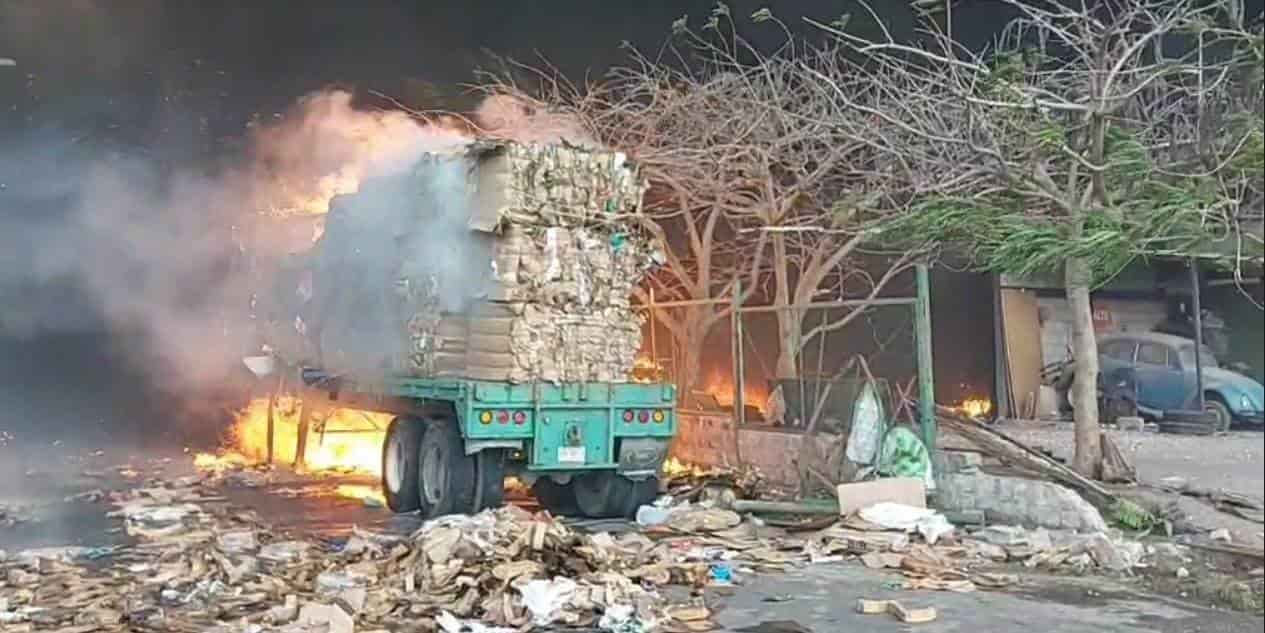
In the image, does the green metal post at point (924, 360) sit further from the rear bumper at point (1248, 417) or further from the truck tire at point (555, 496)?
the truck tire at point (555, 496)

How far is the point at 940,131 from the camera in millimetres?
9445

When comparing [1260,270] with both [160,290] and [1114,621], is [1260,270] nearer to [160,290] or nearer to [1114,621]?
[1114,621]

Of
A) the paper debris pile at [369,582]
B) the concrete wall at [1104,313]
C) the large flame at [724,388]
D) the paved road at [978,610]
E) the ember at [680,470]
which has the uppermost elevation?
the concrete wall at [1104,313]

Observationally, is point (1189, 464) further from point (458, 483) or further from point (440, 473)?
point (440, 473)

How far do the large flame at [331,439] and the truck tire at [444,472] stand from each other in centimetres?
364

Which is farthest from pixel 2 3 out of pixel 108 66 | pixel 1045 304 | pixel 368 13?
pixel 1045 304

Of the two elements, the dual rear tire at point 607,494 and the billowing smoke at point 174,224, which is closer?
the dual rear tire at point 607,494

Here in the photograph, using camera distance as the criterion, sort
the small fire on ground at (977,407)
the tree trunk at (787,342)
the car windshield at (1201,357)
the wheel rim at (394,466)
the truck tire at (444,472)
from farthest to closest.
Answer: the small fire on ground at (977,407), the tree trunk at (787,342), the car windshield at (1201,357), the wheel rim at (394,466), the truck tire at (444,472)

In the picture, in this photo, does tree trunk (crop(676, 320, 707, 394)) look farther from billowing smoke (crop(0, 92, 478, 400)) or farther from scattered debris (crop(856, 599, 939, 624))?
scattered debris (crop(856, 599, 939, 624))

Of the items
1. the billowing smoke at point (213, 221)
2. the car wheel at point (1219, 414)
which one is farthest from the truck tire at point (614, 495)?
the car wheel at point (1219, 414)

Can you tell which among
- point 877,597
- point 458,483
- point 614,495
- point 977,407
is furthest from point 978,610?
point 977,407

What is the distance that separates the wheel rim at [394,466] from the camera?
1111 cm

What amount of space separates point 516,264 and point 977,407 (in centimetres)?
755

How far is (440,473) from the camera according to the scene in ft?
34.0
